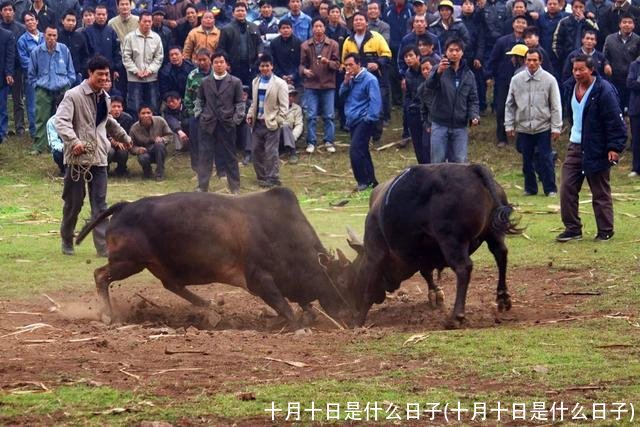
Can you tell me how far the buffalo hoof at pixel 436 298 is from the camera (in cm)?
1213

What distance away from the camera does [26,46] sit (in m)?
23.3

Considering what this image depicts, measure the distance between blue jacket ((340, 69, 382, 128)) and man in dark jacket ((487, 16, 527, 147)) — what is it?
10.2 ft

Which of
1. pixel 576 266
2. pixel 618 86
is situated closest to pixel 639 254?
pixel 576 266

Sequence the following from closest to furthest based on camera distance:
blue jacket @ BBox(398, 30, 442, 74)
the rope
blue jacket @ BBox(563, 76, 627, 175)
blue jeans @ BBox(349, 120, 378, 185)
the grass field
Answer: the grass field
the rope
blue jacket @ BBox(563, 76, 627, 175)
blue jeans @ BBox(349, 120, 378, 185)
blue jacket @ BBox(398, 30, 442, 74)

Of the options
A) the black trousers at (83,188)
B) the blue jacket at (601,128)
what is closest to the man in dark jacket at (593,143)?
the blue jacket at (601,128)

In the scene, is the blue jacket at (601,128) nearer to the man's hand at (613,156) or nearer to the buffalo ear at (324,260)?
the man's hand at (613,156)

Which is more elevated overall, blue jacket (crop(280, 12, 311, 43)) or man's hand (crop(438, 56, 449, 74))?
blue jacket (crop(280, 12, 311, 43))

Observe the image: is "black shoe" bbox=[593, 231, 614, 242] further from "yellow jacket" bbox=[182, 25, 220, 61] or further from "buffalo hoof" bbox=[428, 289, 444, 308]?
"yellow jacket" bbox=[182, 25, 220, 61]

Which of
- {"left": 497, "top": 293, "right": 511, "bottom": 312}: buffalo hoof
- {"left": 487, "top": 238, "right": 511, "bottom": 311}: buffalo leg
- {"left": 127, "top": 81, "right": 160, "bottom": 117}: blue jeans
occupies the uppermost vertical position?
{"left": 127, "top": 81, "right": 160, "bottom": 117}: blue jeans

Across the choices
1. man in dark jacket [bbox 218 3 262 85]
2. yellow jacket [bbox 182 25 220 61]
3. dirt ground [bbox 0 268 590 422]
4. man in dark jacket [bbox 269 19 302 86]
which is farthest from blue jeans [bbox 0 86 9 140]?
dirt ground [bbox 0 268 590 422]

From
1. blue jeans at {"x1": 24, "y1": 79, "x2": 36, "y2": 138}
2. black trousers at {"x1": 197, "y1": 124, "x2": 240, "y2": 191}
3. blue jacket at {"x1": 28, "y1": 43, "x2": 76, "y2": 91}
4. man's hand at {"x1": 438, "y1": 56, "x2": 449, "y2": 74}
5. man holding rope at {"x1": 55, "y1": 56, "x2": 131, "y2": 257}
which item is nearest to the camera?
man holding rope at {"x1": 55, "y1": 56, "x2": 131, "y2": 257}

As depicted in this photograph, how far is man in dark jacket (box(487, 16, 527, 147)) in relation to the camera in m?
22.0

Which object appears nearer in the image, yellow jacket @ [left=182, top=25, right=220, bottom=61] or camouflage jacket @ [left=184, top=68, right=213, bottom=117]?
camouflage jacket @ [left=184, top=68, right=213, bottom=117]

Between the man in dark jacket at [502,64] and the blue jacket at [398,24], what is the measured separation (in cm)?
197
